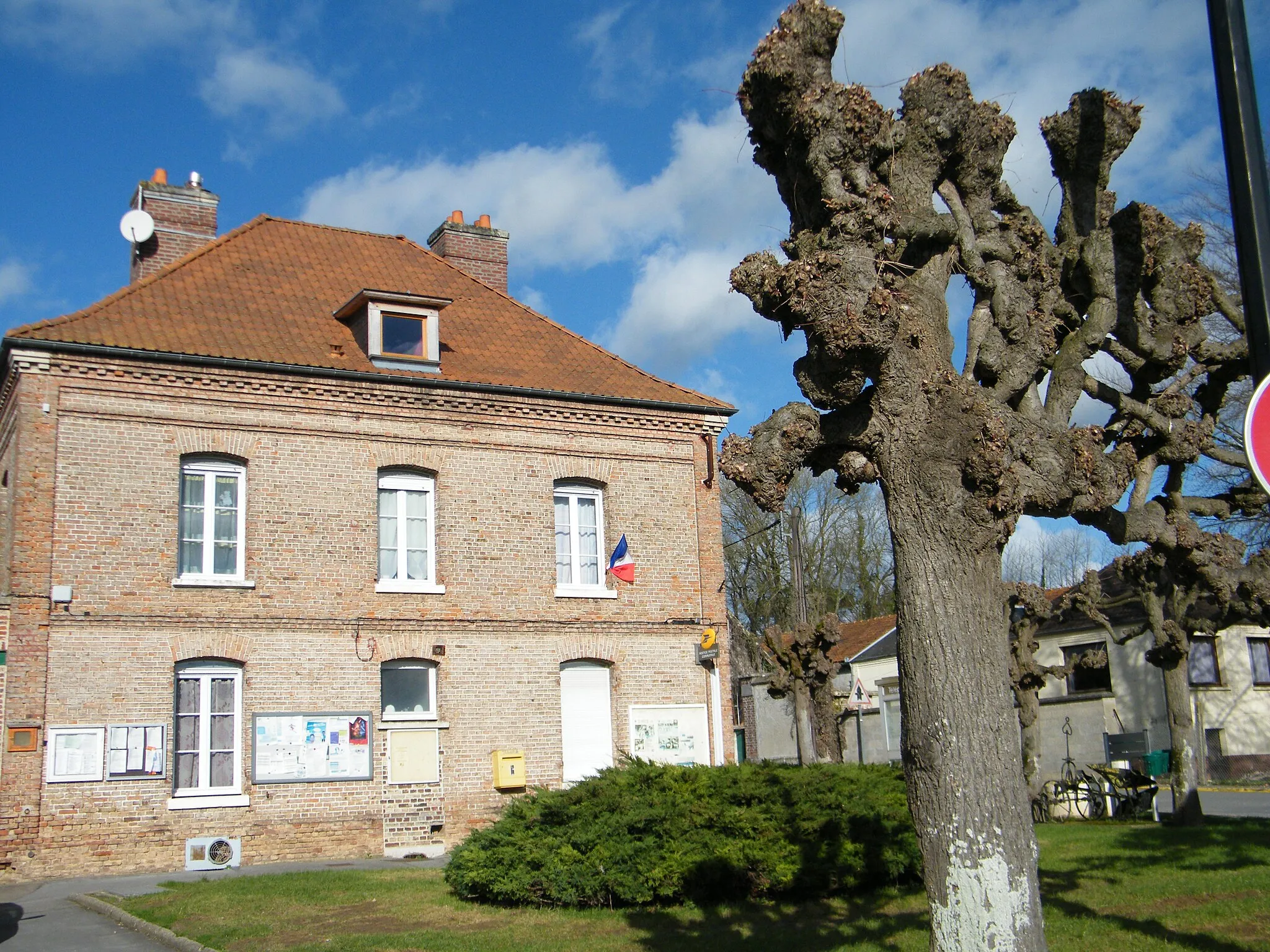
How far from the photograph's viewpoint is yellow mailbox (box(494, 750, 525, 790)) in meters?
18.5

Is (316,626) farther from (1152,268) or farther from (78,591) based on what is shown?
(1152,268)

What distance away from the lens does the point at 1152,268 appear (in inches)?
414

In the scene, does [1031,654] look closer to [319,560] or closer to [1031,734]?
[1031,734]

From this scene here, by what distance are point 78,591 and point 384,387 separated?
538 cm

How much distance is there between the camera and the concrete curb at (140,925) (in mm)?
9773

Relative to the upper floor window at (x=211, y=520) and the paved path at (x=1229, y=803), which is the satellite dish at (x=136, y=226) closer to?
the upper floor window at (x=211, y=520)

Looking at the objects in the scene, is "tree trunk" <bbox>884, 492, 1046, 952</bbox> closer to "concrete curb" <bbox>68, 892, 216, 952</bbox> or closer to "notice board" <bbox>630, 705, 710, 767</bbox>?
"concrete curb" <bbox>68, 892, 216, 952</bbox>

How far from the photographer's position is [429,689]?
18656 millimetres

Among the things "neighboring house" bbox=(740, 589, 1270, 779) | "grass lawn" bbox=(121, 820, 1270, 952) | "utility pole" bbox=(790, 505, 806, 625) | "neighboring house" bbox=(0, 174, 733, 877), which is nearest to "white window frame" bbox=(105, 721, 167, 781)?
"neighboring house" bbox=(0, 174, 733, 877)

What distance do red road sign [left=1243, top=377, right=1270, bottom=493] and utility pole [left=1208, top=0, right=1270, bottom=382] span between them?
0.64ft

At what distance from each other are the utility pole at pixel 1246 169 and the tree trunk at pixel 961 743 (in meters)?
2.05

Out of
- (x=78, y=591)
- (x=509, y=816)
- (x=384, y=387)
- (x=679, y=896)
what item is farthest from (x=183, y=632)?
(x=679, y=896)

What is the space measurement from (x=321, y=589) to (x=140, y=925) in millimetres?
7359

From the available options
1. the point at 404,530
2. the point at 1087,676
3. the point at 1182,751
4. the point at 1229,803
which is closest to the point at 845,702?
the point at 1087,676
